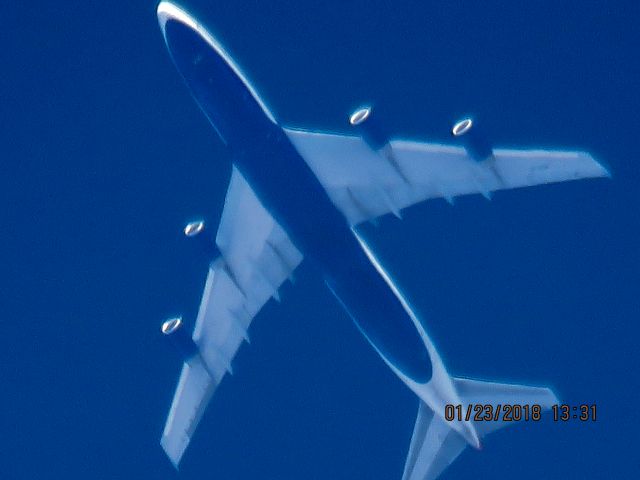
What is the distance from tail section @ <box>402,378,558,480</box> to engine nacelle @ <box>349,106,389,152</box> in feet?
31.7

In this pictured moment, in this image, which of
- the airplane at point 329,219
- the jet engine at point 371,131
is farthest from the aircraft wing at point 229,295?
the jet engine at point 371,131

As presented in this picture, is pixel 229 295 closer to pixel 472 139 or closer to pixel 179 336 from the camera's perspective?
pixel 179 336

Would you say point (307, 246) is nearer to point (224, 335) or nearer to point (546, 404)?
point (224, 335)

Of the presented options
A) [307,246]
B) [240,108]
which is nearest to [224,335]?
[307,246]

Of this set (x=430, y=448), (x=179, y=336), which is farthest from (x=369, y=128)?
→ (x=430, y=448)

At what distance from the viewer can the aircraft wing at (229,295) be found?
31.3 m

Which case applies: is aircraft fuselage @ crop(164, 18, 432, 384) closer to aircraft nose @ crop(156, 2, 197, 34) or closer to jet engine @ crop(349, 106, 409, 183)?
aircraft nose @ crop(156, 2, 197, 34)

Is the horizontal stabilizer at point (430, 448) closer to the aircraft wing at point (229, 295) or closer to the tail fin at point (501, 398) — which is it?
the tail fin at point (501, 398)

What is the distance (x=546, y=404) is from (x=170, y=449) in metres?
13.4

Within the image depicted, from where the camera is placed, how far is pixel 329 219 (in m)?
28.3

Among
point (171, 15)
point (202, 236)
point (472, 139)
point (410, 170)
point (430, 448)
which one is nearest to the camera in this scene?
point (472, 139)

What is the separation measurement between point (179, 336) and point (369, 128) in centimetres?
1097

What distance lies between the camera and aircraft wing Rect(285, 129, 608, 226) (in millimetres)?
25812

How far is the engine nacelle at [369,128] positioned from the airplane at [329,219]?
31 mm
